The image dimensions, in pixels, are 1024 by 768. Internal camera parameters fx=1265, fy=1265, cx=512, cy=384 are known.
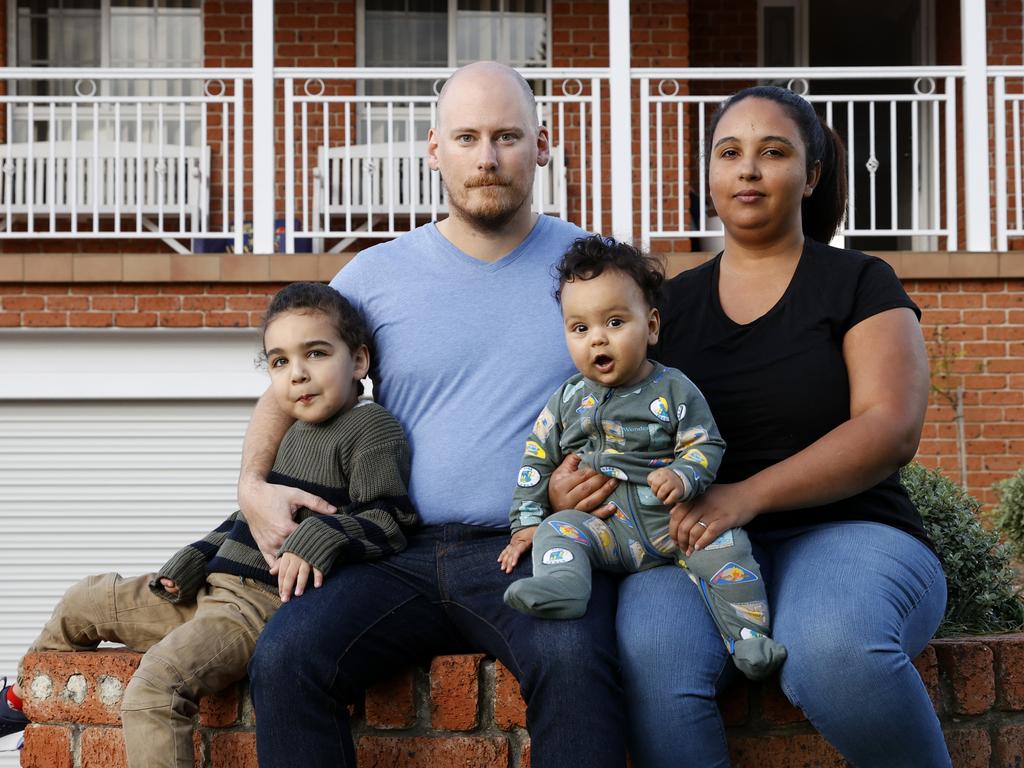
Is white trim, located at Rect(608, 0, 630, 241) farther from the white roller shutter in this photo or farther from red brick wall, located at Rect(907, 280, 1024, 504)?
the white roller shutter

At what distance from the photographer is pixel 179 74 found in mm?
8273

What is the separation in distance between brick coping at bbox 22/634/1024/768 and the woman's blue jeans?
262 millimetres

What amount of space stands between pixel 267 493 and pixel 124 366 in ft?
17.6

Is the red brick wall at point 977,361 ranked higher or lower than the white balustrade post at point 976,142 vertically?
lower

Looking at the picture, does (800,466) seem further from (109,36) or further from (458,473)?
(109,36)

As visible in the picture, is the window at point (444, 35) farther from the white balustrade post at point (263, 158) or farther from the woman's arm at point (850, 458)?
the woman's arm at point (850, 458)

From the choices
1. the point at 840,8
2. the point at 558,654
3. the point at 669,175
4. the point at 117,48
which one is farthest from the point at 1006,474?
the point at 117,48

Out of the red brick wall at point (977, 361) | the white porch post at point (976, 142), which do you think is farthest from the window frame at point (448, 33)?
the red brick wall at point (977, 361)

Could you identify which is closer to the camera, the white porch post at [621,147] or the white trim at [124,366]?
the white trim at [124,366]

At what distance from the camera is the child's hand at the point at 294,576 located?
284 centimetres

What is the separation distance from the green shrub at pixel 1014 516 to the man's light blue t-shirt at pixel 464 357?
4.50 metres

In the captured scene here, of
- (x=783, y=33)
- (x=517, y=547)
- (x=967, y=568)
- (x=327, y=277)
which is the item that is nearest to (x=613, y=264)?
(x=517, y=547)

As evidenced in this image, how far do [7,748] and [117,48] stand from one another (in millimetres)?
8241

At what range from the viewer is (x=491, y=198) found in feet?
10.4
